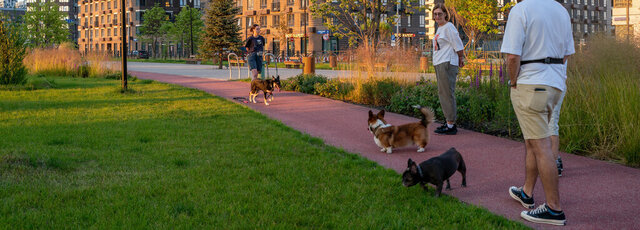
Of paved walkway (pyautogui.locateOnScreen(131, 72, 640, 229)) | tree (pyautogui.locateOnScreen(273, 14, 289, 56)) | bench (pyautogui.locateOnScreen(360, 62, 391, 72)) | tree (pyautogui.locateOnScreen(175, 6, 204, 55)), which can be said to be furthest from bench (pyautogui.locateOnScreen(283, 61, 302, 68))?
tree (pyautogui.locateOnScreen(175, 6, 204, 55))

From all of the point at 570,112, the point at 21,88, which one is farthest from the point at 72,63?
the point at 570,112

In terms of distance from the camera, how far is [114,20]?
101m

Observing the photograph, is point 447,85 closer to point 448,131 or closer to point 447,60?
point 447,60

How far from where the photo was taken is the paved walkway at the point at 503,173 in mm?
4598

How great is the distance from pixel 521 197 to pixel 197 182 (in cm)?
284

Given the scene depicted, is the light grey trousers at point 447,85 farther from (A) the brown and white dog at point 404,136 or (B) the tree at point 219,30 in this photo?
(B) the tree at point 219,30

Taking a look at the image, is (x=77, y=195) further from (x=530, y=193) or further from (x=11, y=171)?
(x=530, y=193)

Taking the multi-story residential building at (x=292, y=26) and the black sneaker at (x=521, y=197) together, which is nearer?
the black sneaker at (x=521, y=197)

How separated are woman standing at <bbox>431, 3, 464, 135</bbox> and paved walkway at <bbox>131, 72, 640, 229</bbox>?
1.17 ft

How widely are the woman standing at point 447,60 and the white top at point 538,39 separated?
3.74 meters

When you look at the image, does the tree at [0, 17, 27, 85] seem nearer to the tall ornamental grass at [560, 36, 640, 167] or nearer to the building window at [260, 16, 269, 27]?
the tall ornamental grass at [560, 36, 640, 167]

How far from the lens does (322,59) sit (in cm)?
4894

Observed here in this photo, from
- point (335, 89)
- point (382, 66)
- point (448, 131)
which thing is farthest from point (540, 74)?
point (335, 89)

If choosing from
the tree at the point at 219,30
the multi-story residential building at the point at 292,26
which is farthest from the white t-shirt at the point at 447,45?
the multi-story residential building at the point at 292,26
